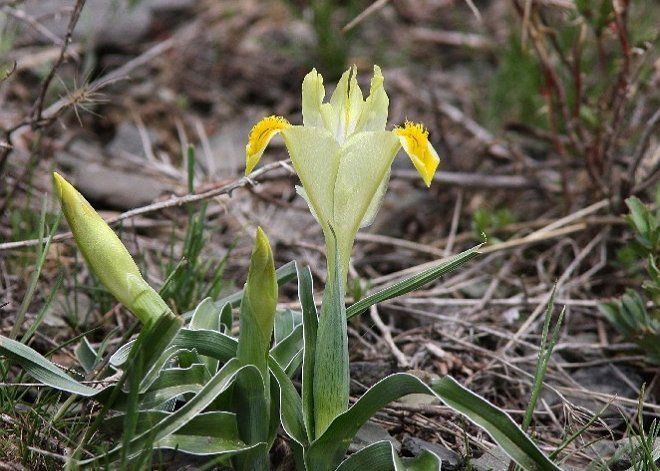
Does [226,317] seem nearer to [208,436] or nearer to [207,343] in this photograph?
[207,343]

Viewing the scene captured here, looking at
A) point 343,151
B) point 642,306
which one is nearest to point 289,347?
point 343,151

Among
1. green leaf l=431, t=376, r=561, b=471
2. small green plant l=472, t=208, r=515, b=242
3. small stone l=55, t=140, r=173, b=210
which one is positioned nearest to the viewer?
green leaf l=431, t=376, r=561, b=471

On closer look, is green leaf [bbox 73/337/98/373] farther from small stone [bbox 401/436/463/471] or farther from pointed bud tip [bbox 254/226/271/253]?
small stone [bbox 401/436/463/471]

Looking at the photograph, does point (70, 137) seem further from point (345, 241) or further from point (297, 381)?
point (345, 241)

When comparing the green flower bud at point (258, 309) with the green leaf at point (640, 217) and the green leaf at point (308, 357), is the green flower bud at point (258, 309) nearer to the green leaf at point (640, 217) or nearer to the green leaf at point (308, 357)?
the green leaf at point (308, 357)

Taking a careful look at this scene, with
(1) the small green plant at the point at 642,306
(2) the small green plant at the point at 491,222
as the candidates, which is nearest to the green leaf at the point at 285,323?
(1) the small green plant at the point at 642,306

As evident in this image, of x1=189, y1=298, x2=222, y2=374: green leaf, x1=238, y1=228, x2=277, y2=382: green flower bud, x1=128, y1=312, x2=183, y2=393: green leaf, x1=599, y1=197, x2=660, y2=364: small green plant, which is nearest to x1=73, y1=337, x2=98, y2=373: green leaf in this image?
x1=189, y1=298, x2=222, y2=374: green leaf

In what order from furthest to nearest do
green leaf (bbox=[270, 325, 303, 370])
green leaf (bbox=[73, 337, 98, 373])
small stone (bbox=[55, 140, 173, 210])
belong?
small stone (bbox=[55, 140, 173, 210]), green leaf (bbox=[73, 337, 98, 373]), green leaf (bbox=[270, 325, 303, 370])
